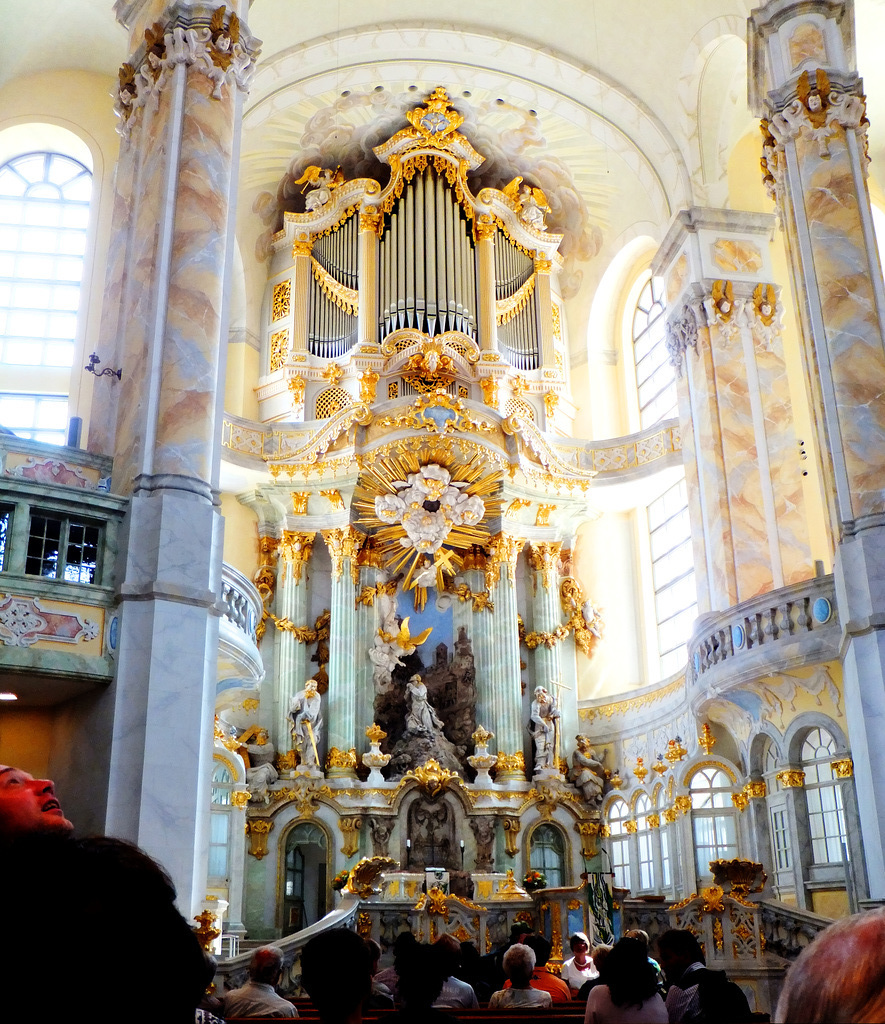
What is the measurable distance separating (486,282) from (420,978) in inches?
844

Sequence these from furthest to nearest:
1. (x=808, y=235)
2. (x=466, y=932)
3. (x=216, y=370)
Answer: (x=466, y=932), (x=808, y=235), (x=216, y=370)

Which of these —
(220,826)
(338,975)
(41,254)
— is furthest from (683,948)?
(41,254)

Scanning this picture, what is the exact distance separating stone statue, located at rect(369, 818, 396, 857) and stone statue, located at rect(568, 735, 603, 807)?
373cm

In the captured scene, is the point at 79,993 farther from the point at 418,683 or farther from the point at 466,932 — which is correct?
the point at 418,683

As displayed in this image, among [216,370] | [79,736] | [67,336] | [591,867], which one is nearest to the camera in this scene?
[79,736]

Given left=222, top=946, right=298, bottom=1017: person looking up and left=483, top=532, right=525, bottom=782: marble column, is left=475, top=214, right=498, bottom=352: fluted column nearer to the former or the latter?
left=483, top=532, right=525, bottom=782: marble column

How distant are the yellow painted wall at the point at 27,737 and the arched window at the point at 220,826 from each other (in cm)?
676

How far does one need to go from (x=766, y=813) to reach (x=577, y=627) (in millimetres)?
6990

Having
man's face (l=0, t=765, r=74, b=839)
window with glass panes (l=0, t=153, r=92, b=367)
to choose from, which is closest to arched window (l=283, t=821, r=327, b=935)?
window with glass panes (l=0, t=153, r=92, b=367)

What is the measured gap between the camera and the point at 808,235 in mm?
14523

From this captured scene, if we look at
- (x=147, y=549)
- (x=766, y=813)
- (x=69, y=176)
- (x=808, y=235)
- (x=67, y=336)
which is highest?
(x=69, y=176)

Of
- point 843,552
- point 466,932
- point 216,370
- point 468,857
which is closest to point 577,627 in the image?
point 468,857

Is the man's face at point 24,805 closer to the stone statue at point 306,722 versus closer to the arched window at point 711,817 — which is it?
the arched window at point 711,817

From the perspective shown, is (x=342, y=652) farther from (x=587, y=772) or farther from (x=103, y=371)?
(x=103, y=371)
